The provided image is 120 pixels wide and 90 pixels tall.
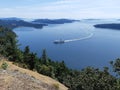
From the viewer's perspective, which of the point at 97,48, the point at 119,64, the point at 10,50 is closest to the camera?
the point at 119,64

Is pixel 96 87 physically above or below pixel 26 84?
below

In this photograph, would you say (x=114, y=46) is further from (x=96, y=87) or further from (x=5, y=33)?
(x=96, y=87)

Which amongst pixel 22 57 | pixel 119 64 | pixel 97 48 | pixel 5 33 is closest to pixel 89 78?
pixel 119 64

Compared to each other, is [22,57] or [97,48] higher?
[22,57]

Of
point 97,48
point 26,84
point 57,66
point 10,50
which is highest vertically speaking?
point 26,84

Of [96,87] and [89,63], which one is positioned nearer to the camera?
[96,87]

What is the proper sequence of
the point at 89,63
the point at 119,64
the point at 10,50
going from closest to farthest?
the point at 119,64 < the point at 10,50 < the point at 89,63

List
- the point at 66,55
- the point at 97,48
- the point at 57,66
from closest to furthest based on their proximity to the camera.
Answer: the point at 57,66 < the point at 66,55 < the point at 97,48

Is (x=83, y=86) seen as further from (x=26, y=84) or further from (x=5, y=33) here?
(x=5, y=33)

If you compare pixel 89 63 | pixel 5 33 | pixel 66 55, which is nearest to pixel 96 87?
pixel 5 33
